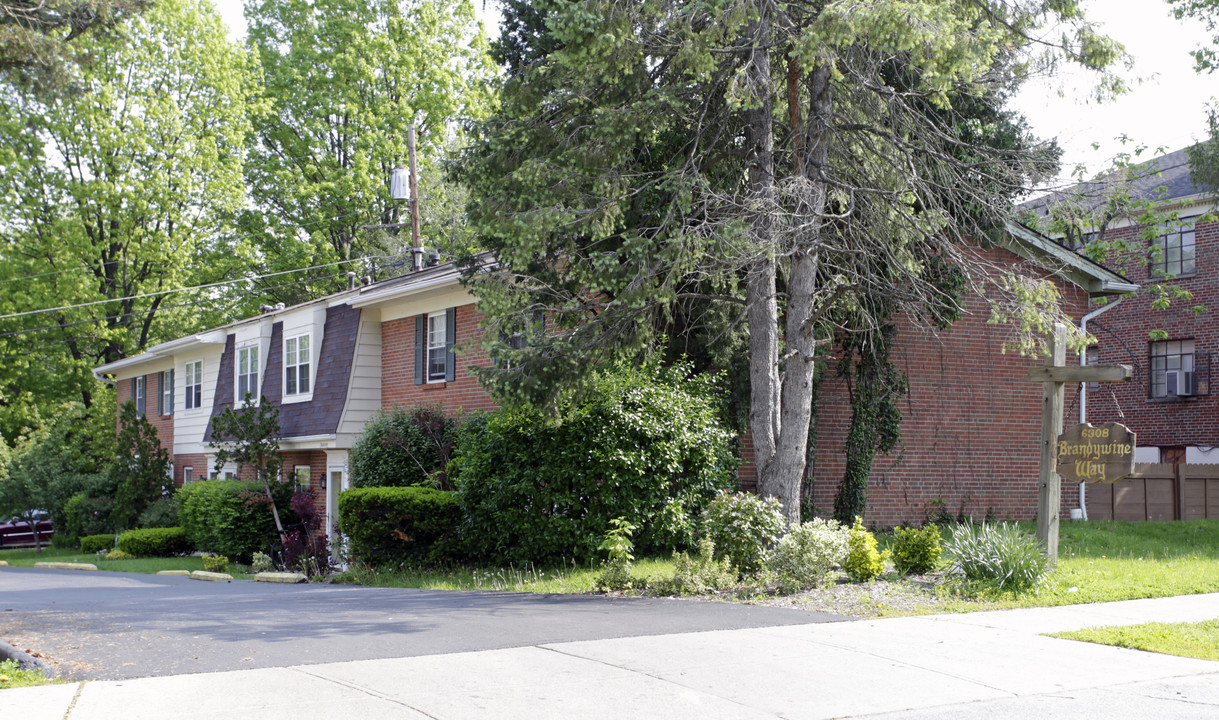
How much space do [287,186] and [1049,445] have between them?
32495 mm

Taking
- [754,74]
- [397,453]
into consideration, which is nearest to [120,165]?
[397,453]

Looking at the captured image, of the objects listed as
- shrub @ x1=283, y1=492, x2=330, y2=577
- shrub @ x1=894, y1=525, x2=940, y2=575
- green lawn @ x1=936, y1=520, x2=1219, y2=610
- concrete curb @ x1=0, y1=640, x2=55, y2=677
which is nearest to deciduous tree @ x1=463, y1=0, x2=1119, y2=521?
shrub @ x1=894, y1=525, x2=940, y2=575

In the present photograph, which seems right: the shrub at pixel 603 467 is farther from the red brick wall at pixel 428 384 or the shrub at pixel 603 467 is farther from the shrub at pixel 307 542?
the shrub at pixel 307 542

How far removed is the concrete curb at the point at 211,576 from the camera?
2153 centimetres

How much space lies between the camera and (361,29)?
39000 mm

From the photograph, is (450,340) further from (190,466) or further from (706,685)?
(706,685)

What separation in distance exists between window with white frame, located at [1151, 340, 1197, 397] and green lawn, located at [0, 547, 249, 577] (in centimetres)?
2665

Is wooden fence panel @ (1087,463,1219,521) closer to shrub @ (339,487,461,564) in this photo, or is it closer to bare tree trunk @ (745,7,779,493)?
bare tree trunk @ (745,7,779,493)

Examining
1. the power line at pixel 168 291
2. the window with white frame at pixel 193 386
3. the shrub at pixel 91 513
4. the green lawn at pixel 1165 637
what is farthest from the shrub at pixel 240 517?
the green lawn at pixel 1165 637

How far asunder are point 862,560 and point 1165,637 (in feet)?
13.4

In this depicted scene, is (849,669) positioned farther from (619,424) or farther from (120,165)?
(120,165)

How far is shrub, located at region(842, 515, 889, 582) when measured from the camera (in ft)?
42.2

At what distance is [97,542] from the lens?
104 ft

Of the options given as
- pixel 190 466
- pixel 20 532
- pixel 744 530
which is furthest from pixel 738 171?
pixel 20 532
